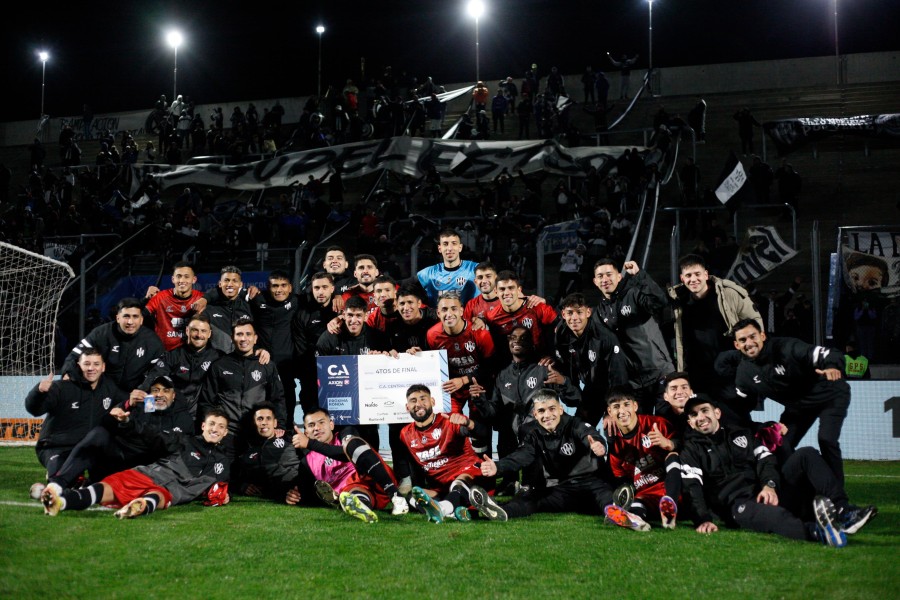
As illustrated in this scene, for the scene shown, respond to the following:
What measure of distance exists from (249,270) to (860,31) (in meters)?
27.4

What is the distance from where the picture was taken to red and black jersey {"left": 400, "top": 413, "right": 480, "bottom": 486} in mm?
7750

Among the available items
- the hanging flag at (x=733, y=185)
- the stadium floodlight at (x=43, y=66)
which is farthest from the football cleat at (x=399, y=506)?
the stadium floodlight at (x=43, y=66)

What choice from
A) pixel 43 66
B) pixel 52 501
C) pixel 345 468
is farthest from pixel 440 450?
pixel 43 66

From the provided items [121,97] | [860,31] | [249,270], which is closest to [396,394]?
[249,270]

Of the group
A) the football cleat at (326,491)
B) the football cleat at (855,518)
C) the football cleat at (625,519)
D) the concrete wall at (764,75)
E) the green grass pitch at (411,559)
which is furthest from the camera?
the concrete wall at (764,75)

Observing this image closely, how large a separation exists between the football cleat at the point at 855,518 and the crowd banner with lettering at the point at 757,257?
755 centimetres

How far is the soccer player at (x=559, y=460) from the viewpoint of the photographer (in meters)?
7.30

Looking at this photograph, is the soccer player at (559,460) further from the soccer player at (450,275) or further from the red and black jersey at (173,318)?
the red and black jersey at (173,318)

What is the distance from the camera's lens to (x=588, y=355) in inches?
316

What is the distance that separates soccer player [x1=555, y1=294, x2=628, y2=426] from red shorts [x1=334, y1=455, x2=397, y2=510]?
6.37 feet

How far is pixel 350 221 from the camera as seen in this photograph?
18188 millimetres

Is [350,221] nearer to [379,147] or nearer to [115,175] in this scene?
[379,147]

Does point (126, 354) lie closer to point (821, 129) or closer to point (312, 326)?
point (312, 326)

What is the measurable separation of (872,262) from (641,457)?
638 cm
